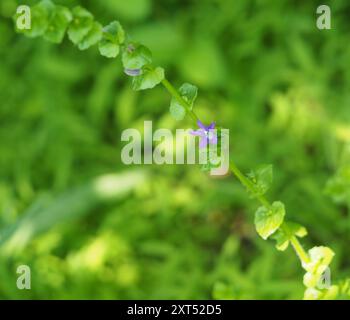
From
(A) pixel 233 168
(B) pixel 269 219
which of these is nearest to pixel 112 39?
(A) pixel 233 168

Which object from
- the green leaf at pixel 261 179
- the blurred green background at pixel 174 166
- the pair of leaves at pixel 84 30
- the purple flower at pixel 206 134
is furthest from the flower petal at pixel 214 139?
the blurred green background at pixel 174 166

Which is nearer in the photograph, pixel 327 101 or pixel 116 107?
pixel 327 101

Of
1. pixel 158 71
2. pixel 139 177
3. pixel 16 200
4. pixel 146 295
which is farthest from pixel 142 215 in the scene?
pixel 158 71

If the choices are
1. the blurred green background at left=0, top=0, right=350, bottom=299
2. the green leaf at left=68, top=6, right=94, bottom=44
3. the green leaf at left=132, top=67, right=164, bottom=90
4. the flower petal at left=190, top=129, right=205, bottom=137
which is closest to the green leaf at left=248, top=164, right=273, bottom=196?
the flower petal at left=190, top=129, right=205, bottom=137

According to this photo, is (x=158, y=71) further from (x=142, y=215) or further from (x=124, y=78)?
(x=124, y=78)

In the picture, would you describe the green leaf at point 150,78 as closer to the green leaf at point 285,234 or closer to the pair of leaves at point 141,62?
the pair of leaves at point 141,62

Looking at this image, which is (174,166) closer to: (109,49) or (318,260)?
(318,260)

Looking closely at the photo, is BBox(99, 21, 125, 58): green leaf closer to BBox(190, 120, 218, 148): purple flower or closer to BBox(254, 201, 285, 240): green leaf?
BBox(190, 120, 218, 148): purple flower
